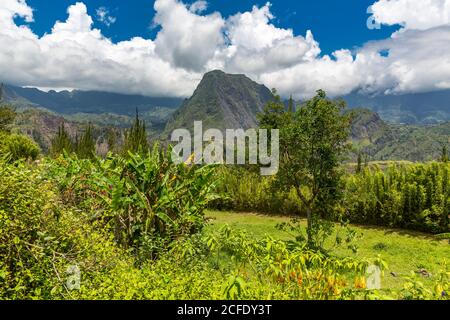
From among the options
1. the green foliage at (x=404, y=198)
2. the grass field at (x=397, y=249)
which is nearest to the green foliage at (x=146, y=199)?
the grass field at (x=397, y=249)

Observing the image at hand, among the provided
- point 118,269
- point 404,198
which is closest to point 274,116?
point 404,198

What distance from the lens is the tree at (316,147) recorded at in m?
9.60

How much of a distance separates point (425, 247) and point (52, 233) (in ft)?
37.8

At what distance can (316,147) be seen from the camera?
9.64m

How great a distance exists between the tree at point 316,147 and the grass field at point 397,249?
1.80 metres

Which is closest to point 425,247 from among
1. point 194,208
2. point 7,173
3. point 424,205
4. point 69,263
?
point 424,205

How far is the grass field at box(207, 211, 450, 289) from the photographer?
8953mm

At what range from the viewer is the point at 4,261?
11.7 feet

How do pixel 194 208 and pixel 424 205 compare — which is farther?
pixel 424 205

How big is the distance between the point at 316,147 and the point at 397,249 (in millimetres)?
4738

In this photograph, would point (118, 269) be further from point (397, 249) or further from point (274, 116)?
point (397, 249)
